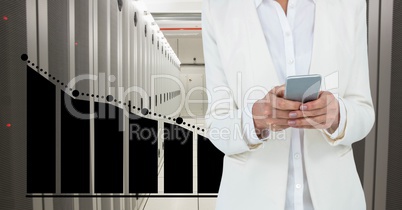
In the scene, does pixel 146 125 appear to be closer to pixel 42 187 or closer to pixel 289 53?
pixel 42 187

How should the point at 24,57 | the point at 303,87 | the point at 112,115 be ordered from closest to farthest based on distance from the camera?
1. the point at 303,87
2. the point at 24,57
3. the point at 112,115

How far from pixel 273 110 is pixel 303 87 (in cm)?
11

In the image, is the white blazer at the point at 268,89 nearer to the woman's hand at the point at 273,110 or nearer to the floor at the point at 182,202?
the woman's hand at the point at 273,110

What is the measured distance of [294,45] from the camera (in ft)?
3.90

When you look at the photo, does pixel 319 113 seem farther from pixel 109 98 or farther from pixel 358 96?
pixel 109 98

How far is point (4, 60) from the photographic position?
90.3 inches

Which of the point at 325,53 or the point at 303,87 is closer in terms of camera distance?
the point at 303,87

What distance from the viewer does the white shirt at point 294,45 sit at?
1.18 m

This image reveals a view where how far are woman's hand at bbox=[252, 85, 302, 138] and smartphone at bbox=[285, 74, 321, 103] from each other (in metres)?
0.02

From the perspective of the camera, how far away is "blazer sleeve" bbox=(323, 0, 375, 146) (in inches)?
42.8

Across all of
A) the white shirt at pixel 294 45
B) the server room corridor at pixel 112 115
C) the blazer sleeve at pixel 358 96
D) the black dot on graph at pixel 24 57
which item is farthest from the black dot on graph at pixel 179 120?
the blazer sleeve at pixel 358 96

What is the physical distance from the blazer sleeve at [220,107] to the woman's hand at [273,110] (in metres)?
0.07

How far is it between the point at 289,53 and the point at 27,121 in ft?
6.61

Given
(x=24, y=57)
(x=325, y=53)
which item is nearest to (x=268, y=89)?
(x=325, y=53)
